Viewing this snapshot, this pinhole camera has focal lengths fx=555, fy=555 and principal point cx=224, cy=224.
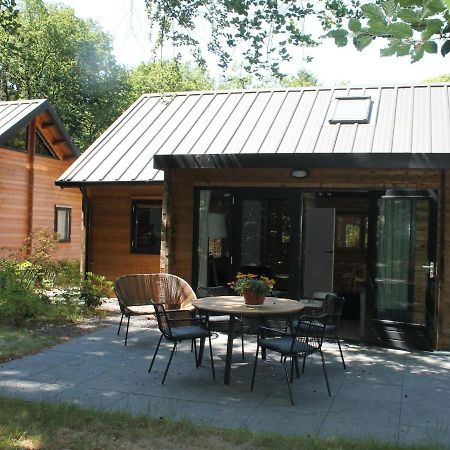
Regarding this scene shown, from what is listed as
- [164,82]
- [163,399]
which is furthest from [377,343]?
[164,82]

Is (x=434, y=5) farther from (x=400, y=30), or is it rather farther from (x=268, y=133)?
(x=268, y=133)

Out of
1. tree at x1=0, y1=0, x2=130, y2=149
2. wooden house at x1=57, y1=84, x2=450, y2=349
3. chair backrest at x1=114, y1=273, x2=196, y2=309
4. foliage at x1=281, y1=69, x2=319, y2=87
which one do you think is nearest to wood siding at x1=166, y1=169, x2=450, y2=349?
wooden house at x1=57, y1=84, x2=450, y2=349

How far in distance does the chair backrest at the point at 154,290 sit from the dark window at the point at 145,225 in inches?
153

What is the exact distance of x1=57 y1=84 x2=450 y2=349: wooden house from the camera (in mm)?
7656

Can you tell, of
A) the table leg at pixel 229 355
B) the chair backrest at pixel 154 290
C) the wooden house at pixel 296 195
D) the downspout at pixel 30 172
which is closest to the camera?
the table leg at pixel 229 355

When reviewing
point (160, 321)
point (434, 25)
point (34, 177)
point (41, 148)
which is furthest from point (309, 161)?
point (41, 148)

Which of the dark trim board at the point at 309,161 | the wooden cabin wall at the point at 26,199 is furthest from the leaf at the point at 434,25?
the wooden cabin wall at the point at 26,199

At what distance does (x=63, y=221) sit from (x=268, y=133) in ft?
33.9

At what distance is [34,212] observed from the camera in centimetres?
1636

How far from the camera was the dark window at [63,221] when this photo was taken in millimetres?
17531

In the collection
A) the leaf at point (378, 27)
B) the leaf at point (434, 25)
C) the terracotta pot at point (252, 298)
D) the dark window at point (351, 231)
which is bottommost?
the terracotta pot at point (252, 298)

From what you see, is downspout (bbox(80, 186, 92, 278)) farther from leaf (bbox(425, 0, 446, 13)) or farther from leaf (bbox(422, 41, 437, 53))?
leaf (bbox(425, 0, 446, 13))

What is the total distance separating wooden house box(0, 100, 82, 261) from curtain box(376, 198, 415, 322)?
10.1 m

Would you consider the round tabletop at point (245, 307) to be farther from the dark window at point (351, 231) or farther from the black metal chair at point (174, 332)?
the dark window at point (351, 231)
